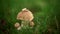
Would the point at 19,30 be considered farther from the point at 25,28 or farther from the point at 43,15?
the point at 43,15

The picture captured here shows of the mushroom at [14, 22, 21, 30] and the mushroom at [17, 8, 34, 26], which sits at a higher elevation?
the mushroom at [17, 8, 34, 26]

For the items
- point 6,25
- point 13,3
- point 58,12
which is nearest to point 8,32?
point 6,25

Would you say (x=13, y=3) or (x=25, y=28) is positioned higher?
(x=13, y=3)

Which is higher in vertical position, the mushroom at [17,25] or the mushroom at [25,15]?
the mushroom at [25,15]

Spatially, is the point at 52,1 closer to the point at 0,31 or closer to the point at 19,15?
the point at 19,15

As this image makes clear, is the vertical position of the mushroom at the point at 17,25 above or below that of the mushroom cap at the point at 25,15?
below

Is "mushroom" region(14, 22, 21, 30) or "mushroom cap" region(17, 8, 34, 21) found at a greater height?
"mushroom cap" region(17, 8, 34, 21)

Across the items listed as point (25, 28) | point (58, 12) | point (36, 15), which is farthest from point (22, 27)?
point (58, 12)
